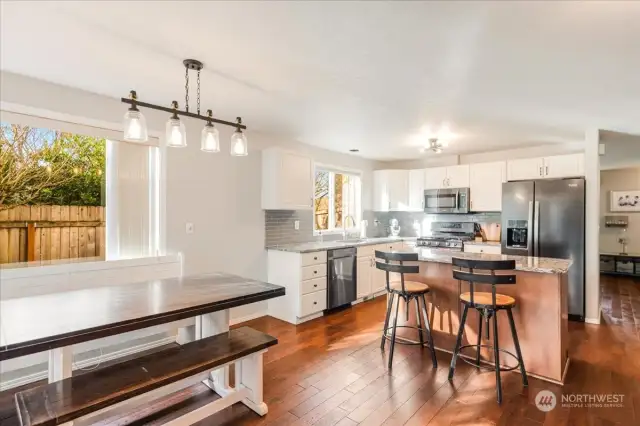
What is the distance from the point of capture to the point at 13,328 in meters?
1.52

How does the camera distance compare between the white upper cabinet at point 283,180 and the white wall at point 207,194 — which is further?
the white upper cabinet at point 283,180

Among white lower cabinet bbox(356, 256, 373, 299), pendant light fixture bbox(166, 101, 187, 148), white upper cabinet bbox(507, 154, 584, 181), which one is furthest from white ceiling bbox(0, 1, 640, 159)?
white lower cabinet bbox(356, 256, 373, 299)

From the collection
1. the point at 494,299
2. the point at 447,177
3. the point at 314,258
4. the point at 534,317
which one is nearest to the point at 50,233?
the point at 314,258

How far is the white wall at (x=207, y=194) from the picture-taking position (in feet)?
9.29

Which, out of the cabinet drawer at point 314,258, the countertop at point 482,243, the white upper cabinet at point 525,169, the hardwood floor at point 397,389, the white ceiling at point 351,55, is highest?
the white ceiling at point 351,55

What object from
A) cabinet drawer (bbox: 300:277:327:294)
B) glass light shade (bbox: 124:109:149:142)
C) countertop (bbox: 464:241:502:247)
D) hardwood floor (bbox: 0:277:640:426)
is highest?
glass light shade (bbox: 124:109:149:142)

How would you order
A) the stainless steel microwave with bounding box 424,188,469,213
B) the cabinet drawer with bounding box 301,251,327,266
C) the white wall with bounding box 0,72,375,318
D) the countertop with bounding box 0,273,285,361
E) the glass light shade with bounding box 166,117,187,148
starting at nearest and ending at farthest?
the countertop with bounding box 0,273,285,361, the glass light shade with bounding box 166,117,187,148, the white wall with bounding box 0,72,375,318, the cabinet drawer with bounding box 301,251,327,266, the stainless steel microwave with bounding box 424,188,469,213

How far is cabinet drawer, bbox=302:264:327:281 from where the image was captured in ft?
13.3

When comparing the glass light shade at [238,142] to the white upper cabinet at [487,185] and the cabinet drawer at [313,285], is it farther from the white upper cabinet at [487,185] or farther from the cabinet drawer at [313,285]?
the white upper cabinet at [487,185]

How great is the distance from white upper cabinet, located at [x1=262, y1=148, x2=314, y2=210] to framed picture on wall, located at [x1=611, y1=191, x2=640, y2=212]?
6808mm

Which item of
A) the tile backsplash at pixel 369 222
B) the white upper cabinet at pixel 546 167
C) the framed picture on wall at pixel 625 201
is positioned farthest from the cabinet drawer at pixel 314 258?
the framed picture on wall at pixel 625 201

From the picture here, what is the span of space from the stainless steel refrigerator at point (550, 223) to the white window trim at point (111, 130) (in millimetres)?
4130

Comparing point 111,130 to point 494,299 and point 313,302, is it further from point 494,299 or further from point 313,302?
point 494,299

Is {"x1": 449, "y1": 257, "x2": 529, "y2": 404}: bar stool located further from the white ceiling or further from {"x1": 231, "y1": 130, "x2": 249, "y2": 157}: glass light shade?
{"x1": 231, "y1": 130, "x2": 249, "y2": 157}: glass light shade
